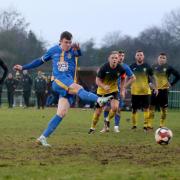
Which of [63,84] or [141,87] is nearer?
[63,84]

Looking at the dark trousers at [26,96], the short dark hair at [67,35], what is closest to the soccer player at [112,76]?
the short dark hair at [67,35]

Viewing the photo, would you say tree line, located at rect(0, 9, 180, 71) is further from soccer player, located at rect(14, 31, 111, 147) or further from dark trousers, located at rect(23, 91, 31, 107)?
soccer player, located at rect(14, 31, 111, 147)

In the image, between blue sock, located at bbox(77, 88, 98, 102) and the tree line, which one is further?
the tree line

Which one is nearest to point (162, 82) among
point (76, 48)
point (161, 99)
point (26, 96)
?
point (161, 99)

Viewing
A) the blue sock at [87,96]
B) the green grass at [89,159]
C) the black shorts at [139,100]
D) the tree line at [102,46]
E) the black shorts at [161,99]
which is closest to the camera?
the green grass at [89,159]

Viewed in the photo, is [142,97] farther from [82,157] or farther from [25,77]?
[25,77]

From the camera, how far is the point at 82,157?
9344 millimetres

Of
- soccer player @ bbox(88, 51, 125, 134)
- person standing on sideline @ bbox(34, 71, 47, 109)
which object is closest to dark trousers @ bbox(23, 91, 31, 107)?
person standing on sideline @ bbox(34, 71, 47, 109)

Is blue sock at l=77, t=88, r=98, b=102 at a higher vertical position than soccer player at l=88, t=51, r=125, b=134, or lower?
lower

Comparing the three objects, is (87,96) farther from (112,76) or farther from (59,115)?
(112,76)

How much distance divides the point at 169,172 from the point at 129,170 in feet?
1.87

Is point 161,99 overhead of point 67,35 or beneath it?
beneath

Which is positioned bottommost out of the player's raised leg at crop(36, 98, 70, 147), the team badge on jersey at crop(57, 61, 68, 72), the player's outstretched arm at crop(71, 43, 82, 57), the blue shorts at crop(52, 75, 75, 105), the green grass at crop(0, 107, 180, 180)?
the green grass at crop(0, 107, 180, 180)

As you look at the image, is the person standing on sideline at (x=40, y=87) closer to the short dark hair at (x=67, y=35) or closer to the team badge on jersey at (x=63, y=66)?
the team badge on jersey at (x=63, y=66)
